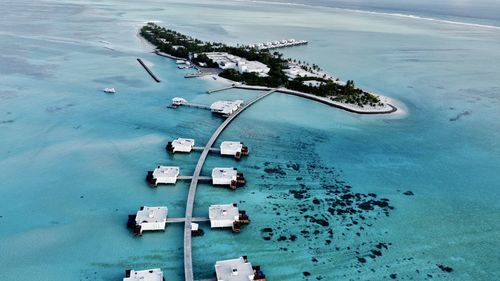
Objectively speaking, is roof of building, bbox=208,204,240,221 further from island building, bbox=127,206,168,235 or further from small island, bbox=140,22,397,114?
small island, bbox=140,22,397,114

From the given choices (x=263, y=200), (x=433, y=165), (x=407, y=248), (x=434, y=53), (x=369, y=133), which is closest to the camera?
(x=407, y=248)

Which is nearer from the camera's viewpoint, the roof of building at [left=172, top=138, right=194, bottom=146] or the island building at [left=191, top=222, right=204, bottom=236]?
the island building at [left=191, top=222, right=204, bottom=236]

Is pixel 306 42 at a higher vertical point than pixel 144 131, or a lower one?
higher

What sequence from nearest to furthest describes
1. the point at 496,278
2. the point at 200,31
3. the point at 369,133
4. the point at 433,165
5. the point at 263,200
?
1. the point at 496,278
2. the point at 263,200
3. the point at 433,165
4. the point at 369,133
5. the point at 200,31

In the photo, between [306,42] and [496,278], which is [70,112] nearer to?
[496,278]

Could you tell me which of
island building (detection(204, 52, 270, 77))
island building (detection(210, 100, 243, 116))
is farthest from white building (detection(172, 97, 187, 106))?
island building (detection(204, 52, 270, 77))

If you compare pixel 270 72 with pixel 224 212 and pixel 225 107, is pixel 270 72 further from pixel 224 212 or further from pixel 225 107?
pixel 224 212

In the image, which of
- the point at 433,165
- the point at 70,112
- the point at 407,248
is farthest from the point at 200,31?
the point at 407,248
